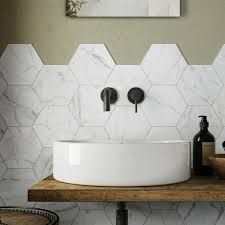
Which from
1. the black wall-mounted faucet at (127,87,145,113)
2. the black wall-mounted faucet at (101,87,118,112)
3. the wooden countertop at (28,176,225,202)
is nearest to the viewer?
the wooden countertop at (28,176,225,202)

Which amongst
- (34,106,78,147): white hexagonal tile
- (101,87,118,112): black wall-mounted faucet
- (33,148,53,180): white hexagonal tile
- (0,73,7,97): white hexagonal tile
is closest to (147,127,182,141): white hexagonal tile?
(101,87,118,112): black wall-mounted faucet

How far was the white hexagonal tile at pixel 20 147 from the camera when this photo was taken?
1748mm

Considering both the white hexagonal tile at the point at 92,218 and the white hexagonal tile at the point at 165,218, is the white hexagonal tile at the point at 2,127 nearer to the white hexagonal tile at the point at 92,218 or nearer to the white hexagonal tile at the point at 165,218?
the white hexagonal tile at the point at 92,218

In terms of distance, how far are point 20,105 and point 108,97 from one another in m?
0.41

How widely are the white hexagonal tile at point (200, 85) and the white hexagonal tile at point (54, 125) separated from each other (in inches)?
19.2

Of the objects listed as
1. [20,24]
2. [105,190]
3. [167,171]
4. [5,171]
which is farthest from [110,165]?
[20,24]

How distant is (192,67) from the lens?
1741mm

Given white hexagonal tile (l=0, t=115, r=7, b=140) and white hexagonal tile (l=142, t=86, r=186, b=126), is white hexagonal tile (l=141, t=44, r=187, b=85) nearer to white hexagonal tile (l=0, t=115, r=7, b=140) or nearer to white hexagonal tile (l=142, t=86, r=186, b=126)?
white hexagonal tile (l=142, t=86, r=186, b=126)

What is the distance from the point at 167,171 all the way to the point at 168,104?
47 centimetres

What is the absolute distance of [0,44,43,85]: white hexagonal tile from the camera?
176 cm

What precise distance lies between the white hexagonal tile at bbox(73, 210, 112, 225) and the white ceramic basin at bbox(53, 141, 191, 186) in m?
Result: 0.43

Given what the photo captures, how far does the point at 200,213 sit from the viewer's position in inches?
67.4

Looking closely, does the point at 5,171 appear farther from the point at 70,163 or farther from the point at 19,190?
the point at 70,163

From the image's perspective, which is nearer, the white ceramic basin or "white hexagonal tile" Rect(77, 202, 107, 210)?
the white ceramic basin
